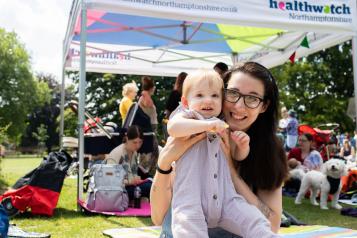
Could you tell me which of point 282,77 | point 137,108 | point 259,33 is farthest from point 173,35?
point 282,77

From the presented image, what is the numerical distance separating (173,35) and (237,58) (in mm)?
1937

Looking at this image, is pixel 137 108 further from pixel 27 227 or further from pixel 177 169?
pixel 177 169

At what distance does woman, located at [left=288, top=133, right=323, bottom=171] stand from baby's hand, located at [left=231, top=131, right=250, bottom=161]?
5.38 metres

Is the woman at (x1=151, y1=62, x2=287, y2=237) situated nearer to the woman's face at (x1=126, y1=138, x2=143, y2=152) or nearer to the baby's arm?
the baby's arm

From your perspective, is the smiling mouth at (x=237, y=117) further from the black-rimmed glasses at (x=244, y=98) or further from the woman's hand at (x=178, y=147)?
the woman's hand at (x=178, y=147)

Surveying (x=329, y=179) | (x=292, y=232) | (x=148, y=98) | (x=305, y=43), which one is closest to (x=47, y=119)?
(x=148, y=98)

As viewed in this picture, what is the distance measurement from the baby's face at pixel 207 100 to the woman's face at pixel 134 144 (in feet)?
13.5

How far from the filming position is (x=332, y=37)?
22.1 ft

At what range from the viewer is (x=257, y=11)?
5320mm

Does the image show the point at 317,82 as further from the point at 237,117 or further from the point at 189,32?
the point at 237,117

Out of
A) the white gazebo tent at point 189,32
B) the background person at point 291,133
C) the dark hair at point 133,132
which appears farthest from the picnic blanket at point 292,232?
the background person at point 291,133

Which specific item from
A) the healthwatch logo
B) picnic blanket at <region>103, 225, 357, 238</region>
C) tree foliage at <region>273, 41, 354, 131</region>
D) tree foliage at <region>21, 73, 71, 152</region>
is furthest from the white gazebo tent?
tree foliage at <region>21, 73, 71, 152</region>

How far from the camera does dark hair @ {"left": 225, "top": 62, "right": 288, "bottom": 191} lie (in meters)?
1.72

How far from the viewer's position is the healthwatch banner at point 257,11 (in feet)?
16.0
